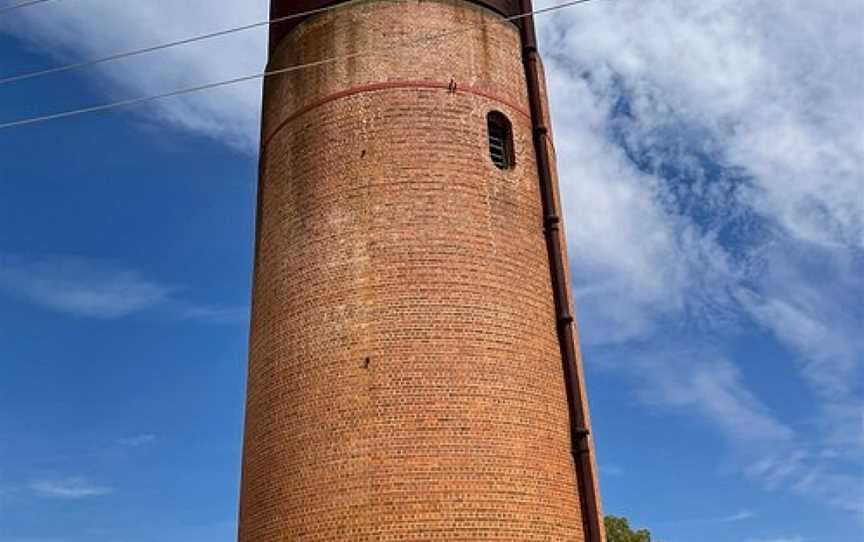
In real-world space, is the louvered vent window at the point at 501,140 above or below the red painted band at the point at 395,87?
below

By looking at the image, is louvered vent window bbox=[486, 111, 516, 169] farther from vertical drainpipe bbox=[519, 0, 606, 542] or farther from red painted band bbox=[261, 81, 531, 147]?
vertical drainpipe bbox=[519, 0, 606, 542]

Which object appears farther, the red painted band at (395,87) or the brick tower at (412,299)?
the red painted band at (395,87)

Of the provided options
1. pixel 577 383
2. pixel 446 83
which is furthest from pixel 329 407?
pixel 446 83

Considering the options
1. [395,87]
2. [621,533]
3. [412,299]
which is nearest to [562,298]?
[412,299]

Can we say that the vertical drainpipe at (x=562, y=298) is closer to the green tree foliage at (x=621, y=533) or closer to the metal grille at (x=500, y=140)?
the metal grille at (x=500, y=140)

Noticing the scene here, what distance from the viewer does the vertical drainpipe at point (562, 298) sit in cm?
1240

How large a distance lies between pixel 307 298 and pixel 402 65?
152 inches

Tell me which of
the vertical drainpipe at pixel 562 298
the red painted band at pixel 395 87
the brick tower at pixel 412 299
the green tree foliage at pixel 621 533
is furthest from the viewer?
the green tree foliage at pixel 621 533

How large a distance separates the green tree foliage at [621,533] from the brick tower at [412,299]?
1830 centimetres

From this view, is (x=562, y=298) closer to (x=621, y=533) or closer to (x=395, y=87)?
(x=395, y=87)

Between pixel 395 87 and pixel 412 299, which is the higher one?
pixel 395 87

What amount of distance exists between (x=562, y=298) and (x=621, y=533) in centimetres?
1884

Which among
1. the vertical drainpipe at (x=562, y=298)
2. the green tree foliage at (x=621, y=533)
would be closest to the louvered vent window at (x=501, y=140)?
the vertical drainpipe at (x=562, y=298)

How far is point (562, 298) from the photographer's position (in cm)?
1342
